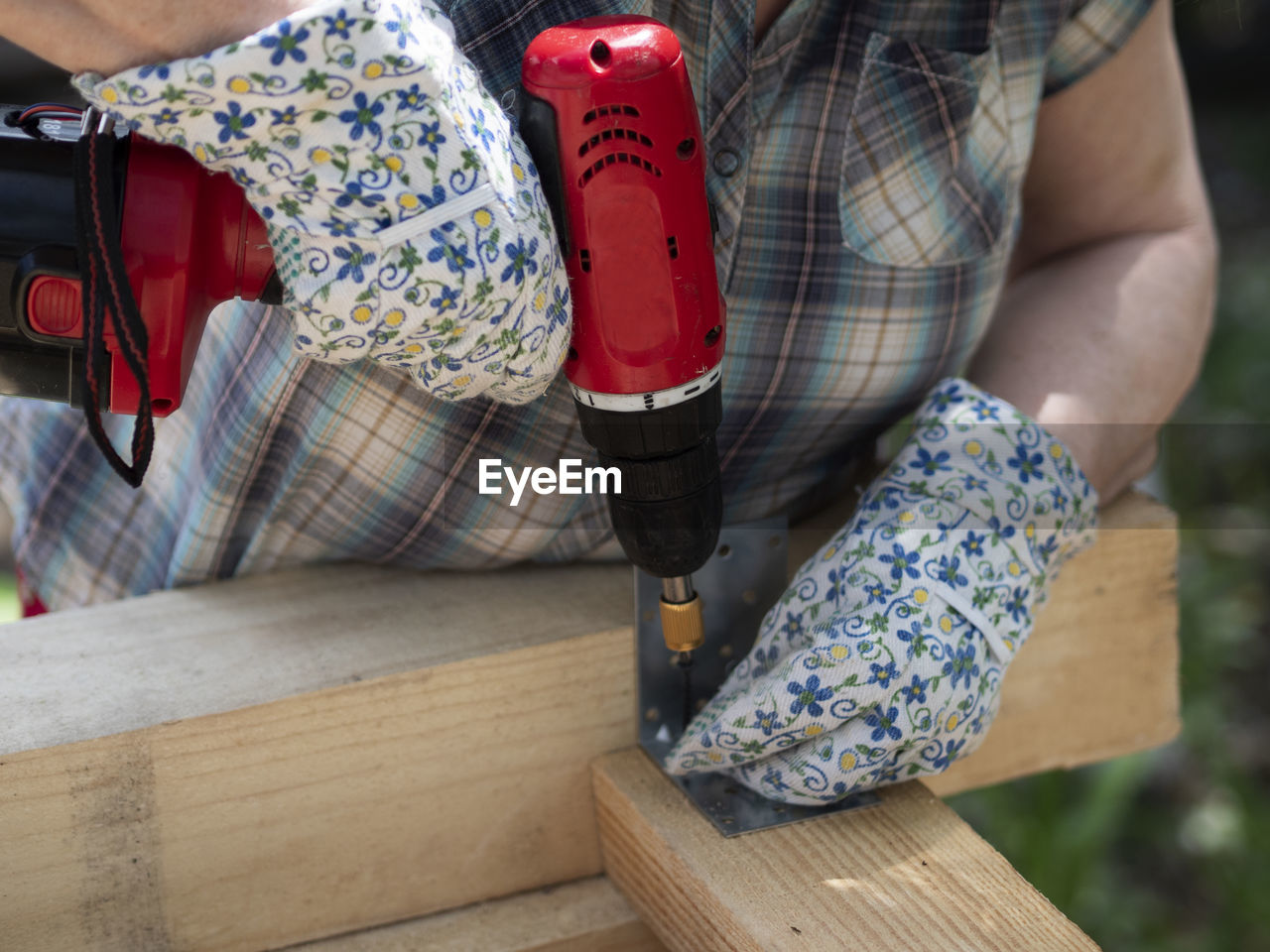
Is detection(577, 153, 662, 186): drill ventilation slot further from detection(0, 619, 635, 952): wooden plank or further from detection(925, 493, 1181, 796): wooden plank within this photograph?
detection(925, 493, 1181, 796): wooden plank

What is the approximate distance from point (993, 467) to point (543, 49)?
0.44 metres

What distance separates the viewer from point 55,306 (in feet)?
1.98

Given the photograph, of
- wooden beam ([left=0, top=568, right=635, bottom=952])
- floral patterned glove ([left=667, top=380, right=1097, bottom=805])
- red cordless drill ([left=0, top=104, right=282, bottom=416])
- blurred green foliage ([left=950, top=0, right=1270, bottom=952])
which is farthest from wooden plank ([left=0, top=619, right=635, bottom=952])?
blurred green foliage ([left=950, top=0, right=1270, bottom=952])

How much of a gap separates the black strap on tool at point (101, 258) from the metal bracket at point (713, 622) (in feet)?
1.22

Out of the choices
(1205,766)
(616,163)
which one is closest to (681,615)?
(616,163)

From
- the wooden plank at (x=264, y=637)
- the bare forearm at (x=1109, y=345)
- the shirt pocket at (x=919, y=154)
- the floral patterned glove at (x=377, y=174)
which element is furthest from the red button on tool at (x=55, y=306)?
the bare forearm at (x=1109, y=345)

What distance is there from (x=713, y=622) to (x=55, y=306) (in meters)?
0.49

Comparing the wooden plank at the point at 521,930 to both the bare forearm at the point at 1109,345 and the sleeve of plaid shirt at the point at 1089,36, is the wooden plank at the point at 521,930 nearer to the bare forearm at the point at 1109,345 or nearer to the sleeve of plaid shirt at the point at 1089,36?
the bare forearm at the point at 1109,345

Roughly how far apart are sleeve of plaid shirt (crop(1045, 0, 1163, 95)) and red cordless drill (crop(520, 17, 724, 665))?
46 centimetres

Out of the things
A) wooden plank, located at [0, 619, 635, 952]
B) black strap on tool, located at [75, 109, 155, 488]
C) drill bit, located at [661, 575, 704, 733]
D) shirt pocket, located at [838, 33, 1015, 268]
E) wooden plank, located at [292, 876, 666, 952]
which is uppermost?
black strap on tool, located at [75, 109, 155, 488]

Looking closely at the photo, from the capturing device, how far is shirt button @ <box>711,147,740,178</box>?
0.79m

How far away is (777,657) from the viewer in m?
0.78

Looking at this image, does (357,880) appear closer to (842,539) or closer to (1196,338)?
(842,539)

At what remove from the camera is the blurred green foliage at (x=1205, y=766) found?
1.64m
